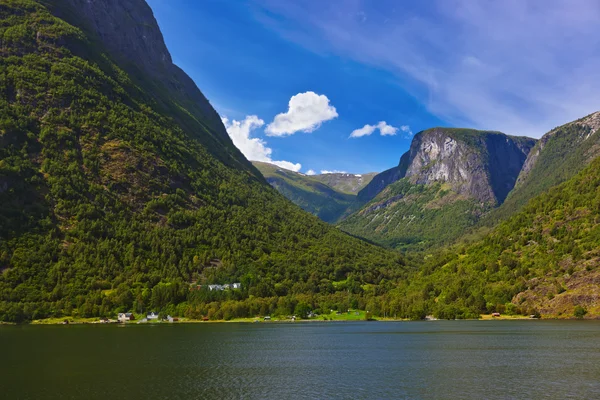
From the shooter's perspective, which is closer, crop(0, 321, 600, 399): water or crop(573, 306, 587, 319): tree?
crop(0, 321, 600, 399): water

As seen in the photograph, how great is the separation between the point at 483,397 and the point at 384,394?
11.9 m

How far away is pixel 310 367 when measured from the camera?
88000mm

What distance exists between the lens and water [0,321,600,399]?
64625 millimetres

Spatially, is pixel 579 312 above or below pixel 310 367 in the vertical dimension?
above

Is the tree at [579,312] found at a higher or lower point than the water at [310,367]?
higher

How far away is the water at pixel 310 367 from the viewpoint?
64625 millimetres

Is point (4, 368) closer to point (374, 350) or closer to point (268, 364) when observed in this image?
point (268, 364)

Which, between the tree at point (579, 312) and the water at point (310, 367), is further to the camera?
the tree at point (579, 312)

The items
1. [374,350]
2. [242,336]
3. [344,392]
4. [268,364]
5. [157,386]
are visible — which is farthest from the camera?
[242,336]

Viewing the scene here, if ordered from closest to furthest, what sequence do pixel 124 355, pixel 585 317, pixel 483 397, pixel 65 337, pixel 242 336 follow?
pixel 483 397
pixel 124 355
pixel 65 337
pixel 242 336
pixel 585 317

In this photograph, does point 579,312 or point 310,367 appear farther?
point 579,312

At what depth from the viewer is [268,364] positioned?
92.5 metres

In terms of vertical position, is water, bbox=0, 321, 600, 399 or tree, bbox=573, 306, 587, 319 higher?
tree, bbox=573, 306, 587, 319

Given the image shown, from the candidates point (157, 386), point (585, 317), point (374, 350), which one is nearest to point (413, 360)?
point (374, 350)
